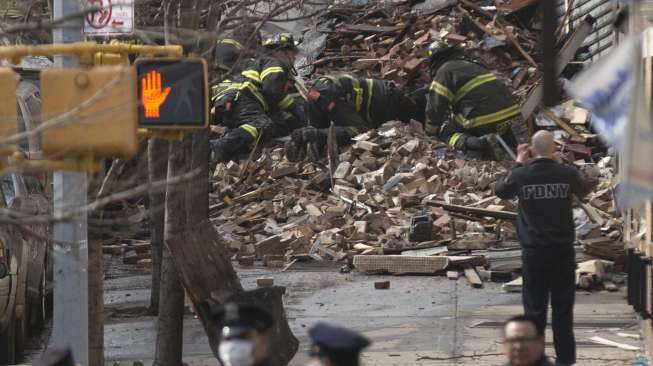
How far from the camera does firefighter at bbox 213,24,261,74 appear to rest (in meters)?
11.2

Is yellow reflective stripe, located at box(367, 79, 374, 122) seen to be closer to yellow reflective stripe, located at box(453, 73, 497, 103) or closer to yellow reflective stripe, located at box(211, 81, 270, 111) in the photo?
yellow reflective stripe, located at box(211, 81, 270, 111)

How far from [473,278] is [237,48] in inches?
141

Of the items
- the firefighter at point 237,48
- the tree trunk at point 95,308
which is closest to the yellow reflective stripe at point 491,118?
the firefighter at point 237,48

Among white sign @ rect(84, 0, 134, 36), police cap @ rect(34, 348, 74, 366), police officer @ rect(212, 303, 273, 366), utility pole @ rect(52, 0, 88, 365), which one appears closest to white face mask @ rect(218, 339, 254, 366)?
police officer @ rect(212, 303, 273, 366)

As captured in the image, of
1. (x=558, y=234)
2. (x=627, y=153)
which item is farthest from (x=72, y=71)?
(x=558, y=234)

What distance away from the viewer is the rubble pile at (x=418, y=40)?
24.7m

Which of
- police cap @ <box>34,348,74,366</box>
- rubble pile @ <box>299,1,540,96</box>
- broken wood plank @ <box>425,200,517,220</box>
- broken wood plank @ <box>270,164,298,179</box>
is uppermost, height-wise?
rubble pile @ <box>299,1,540,96</box>

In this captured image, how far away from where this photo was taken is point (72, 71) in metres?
7.49

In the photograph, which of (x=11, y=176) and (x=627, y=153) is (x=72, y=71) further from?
(x=11, y=176)

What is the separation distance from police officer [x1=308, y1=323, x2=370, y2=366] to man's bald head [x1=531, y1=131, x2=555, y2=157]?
462 centimetres

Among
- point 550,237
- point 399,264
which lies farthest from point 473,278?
point 550,237

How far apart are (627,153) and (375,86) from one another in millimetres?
16896

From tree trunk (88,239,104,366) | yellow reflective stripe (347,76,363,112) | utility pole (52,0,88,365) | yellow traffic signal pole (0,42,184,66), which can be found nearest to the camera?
yellow traffic signal pole (0,42,184,66)

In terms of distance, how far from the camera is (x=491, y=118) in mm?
20797
